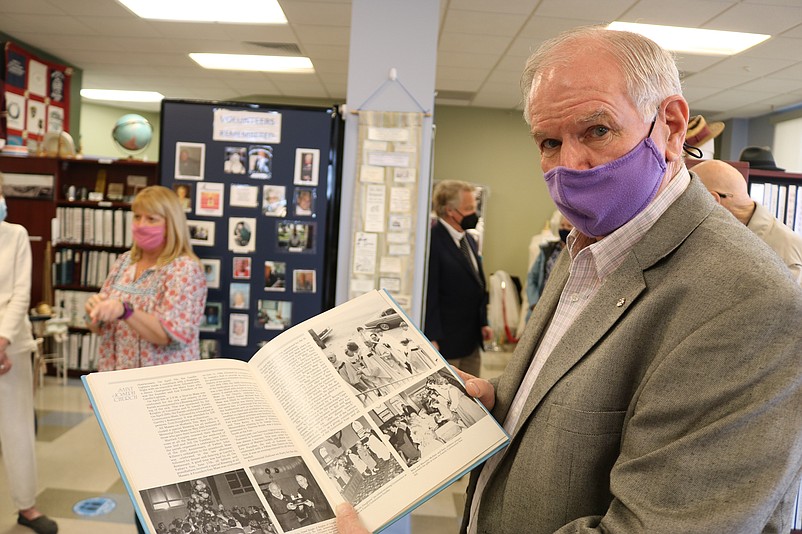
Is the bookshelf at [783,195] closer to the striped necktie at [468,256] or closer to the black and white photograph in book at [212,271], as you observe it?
the striped necktie at [468,256]

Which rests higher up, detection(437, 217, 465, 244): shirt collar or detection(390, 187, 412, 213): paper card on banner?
detection(390, 187, 412, 213): paper card on banner

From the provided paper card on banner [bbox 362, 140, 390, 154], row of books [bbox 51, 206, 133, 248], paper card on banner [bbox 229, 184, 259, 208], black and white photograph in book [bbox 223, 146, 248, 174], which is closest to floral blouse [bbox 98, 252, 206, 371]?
paper card on banner [bbox 229, 184, 259, 208]

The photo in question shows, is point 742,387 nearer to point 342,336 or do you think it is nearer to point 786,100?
point 342,336

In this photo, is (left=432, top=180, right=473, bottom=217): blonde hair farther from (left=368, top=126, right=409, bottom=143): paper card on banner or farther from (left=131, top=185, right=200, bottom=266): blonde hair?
(left=131, top=185, right=200, bottom=266): blonde hair

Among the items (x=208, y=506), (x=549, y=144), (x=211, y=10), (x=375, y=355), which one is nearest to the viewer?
(x=208, y=506)

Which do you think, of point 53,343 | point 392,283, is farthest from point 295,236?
point 53,343

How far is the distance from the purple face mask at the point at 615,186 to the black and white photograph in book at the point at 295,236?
2.06m

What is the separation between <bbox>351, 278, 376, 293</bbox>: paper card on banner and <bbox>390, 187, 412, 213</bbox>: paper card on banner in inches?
14.6

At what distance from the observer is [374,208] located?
117 inches

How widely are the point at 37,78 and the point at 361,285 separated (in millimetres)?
5600

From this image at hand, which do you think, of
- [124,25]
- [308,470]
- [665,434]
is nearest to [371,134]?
[308,470]

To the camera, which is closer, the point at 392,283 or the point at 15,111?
the point at 392,283

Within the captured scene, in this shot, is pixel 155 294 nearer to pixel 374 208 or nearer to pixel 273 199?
pixel 273 199

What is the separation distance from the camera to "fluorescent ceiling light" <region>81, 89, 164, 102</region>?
30.3ft
